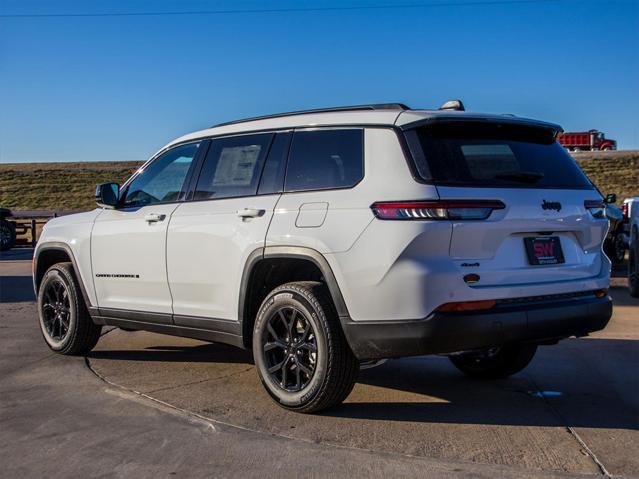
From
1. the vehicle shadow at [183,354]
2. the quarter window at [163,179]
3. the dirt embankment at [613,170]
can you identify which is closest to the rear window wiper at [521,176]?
the quarter window at [163,179]

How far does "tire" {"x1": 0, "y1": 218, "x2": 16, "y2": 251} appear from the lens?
71.8ft

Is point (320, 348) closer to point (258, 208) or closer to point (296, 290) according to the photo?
point (296, 290)

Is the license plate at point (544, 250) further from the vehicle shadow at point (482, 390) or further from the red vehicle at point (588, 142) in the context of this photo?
the red vehicle at point (588, 142)

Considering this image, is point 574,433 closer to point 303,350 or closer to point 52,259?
point 303,350

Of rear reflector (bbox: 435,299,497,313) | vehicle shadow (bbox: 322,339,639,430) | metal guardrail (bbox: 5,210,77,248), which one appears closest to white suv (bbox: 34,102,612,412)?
rear reflector (bbox: 435,299,497,313)

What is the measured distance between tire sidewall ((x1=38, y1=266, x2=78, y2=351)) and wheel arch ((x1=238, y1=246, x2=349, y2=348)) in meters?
2.10

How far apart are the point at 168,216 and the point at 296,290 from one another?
1.48 meters

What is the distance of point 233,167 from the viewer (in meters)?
5.79

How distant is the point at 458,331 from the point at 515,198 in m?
0.85

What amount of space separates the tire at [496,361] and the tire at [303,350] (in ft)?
4.53

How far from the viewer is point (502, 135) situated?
5055 mm

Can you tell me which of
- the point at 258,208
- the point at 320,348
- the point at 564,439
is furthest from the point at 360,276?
the point at 564,439

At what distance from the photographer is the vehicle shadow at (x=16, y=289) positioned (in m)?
11.2

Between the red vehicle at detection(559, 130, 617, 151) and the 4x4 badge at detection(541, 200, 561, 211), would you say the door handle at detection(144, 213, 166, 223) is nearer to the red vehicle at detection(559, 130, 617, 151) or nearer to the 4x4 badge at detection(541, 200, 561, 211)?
the 4x4 badge at detection(541, 200, 561, 211)
